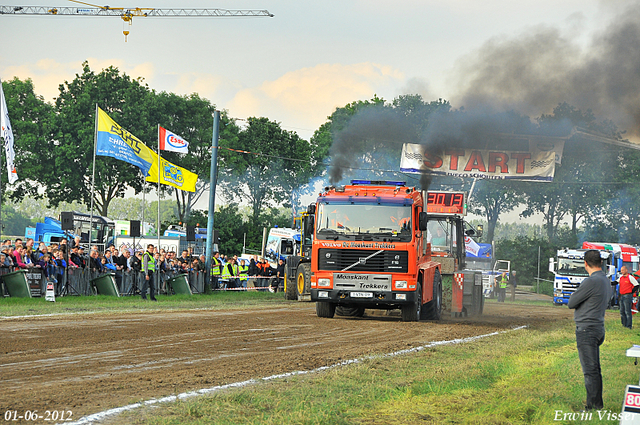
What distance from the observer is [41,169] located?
55469 mm

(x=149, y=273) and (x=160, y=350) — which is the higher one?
(x=149, y=273)

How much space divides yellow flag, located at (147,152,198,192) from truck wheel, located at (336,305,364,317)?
51.2 ft

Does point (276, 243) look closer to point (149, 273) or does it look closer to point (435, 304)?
point (149, 273)

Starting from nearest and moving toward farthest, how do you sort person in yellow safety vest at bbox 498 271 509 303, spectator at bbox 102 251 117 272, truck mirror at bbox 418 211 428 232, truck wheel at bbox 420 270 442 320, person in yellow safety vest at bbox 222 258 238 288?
truck mirror at bbox 418 211 428 232 < truck wheel at bbox 420 270 442 320 < spectator at bbox 102 251 117 272 < person in yellow safety vest at bbox 222 258 238 288 < person in yellow safety vest at bbox 498 271 509 303

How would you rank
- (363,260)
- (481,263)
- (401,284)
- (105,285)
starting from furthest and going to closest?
(481,263) < (105,285) < (363,260) < (401,284)

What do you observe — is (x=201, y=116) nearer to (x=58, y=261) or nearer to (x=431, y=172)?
(x=431, y=172)

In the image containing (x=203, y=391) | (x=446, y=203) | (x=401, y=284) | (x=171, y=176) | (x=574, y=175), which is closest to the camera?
(x=203, y=391)

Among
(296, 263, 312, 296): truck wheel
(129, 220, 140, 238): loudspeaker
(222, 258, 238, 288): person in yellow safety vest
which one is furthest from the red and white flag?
(296, 263, 312, 296): truck wheel

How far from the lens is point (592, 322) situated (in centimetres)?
816

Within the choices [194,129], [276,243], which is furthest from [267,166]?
[276,243]

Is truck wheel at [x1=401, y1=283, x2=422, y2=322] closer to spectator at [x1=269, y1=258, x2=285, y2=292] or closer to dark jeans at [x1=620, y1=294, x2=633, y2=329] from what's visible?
dark jeans at [x1=620, y1=294, x2=633, y2=329]

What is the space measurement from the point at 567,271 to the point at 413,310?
24.7m

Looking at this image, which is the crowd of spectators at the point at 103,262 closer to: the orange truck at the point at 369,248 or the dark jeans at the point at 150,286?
the dark jeans at the point at 150,286

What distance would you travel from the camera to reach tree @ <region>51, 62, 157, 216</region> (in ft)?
181
